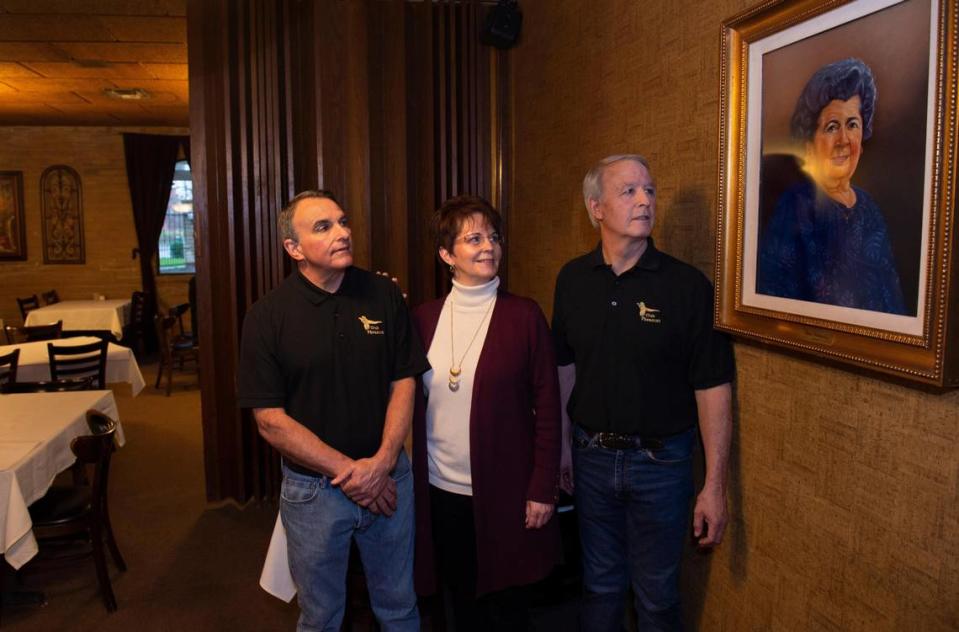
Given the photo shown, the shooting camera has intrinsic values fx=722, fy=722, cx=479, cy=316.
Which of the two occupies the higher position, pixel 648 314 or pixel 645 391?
pixel 648 314

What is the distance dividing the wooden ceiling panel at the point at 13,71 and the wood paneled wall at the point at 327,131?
3652 millimetres

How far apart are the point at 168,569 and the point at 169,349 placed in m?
4.45

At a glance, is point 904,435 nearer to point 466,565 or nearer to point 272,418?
point 466,565

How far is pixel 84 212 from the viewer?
10.1 metres

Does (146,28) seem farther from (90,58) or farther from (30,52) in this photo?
(30,52)

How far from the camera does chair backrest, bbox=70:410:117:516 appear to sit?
304cm

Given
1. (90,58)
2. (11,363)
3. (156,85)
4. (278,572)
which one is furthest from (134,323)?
(278,572)

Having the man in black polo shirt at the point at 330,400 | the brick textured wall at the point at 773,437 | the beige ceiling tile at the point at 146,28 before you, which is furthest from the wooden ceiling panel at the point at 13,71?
the man in black polo shirt at the point at 330,400

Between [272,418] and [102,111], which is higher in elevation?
[102,111]

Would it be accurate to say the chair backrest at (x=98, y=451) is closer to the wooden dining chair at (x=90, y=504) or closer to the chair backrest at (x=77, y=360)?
the wooden dining chair at (x=90, y=504)

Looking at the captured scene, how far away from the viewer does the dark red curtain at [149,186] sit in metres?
10.0

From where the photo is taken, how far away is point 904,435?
1479 mm

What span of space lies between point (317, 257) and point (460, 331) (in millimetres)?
457

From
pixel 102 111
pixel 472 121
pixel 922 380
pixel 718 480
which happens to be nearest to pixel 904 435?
pixel 922 380
